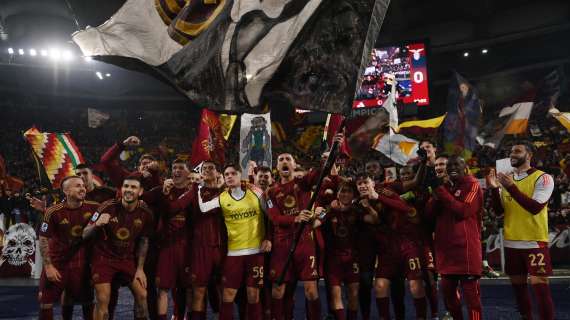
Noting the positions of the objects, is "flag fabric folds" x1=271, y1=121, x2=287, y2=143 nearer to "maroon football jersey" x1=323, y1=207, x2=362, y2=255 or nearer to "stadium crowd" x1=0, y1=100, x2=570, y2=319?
"stadium crowd" x1=0, y1=100, x2=570, y2=319

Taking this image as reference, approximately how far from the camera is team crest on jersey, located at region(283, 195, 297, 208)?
19.8 ft

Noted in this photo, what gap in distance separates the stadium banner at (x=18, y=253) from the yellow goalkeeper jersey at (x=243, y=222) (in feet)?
30.0

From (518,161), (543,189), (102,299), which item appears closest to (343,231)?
(518,161)

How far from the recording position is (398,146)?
35.5 ft

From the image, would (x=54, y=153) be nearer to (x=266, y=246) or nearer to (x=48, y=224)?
(x=48, y=224)

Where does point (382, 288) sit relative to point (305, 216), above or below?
below

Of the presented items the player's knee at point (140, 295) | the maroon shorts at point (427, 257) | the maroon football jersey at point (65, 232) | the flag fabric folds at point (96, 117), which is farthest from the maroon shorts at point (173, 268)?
the flag fabric folds at point (96, 117)

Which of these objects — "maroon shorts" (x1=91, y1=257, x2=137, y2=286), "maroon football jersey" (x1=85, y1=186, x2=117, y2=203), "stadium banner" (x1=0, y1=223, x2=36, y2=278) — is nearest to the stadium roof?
"stadium banner" (x1=0, y1=223, x2=36, y2=278)

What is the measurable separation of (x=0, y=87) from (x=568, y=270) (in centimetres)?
3255

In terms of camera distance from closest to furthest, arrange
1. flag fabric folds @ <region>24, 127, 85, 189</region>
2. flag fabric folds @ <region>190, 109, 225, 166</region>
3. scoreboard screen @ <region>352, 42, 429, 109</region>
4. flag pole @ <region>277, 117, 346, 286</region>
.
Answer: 1. flag pole @ <region>277, 117, 346, 286</region>
2. flag fabric folds @ <region>190, 109, 225, 166</region>
3. flag fabric folds @ <region>24, 127, 85, 189</region>
4. scoreboard screen @ <region>352, 42, 429, 109</region>

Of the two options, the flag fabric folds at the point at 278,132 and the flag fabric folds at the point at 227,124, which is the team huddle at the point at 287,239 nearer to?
the flag fabric folds at the point at 227,124

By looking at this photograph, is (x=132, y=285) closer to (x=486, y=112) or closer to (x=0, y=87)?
(x=486, y=112)

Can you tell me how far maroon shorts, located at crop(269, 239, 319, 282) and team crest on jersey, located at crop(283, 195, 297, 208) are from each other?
45cm

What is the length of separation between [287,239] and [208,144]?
3.48m
